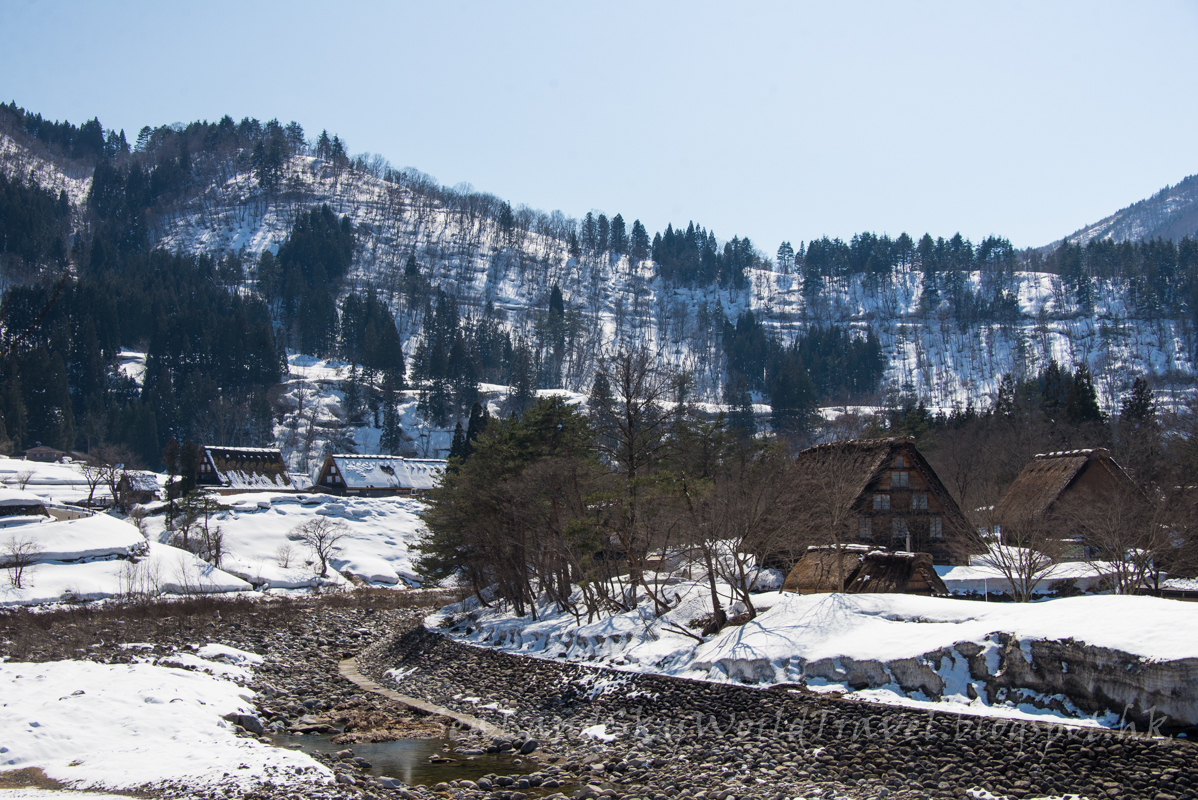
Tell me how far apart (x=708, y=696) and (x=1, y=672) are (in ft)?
54.2

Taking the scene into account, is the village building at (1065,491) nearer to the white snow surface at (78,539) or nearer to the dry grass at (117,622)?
the dry grass at (117,622)

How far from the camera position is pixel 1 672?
18.1 meters

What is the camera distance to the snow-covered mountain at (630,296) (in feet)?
421

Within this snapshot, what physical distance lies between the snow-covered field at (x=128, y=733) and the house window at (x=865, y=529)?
89.3 ft

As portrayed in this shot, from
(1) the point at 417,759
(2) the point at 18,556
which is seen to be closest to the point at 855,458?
(1) the point at 417,759

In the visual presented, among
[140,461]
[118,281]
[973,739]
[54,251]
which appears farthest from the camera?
[54,251]

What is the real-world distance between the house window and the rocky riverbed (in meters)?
18.9

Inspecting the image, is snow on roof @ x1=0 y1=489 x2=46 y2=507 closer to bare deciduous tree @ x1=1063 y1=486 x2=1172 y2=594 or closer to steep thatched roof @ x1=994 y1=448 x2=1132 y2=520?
steep thatched roof @ x1=994 y1=448 x2=1132 y2=520

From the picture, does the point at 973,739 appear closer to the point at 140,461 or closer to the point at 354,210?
the point at 140,461

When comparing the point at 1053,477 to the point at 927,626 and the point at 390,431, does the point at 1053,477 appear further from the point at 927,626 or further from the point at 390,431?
the point at 390,431

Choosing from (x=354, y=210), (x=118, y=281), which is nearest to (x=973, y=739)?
(x=118, y=281)

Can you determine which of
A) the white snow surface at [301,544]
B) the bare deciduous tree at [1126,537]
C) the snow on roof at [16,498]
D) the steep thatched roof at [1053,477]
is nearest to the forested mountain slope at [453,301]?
the white snow surface at [301,544]

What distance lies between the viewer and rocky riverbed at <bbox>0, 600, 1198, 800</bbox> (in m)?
12.0

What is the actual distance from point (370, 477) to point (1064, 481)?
62.3 metres
